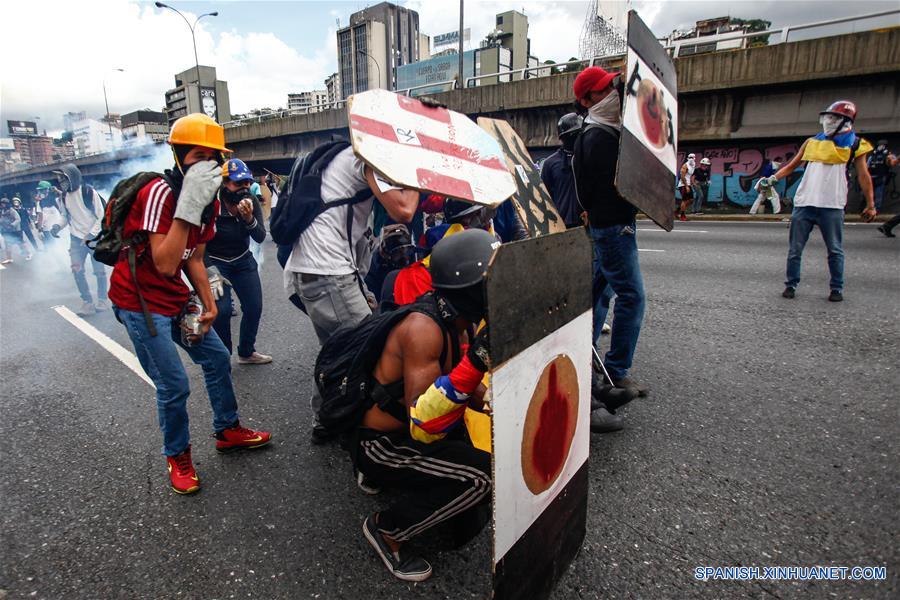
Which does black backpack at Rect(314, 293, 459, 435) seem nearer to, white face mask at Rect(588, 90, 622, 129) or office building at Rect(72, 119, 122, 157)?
white face mask at Rect(588, 90, 622, 129)

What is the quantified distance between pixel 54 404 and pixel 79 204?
143 inches

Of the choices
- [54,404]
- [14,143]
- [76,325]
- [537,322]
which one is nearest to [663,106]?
[537,322]

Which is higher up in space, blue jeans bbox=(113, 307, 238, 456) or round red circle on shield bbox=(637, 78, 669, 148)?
round red circle on shield bbox=(637, 78, 669, 148)

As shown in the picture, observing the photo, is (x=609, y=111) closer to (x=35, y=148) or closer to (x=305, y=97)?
(x=305, y=97)

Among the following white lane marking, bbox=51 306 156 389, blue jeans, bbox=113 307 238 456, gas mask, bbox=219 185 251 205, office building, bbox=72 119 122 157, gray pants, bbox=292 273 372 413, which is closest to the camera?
blue jeans, bbox=113 307 238 456

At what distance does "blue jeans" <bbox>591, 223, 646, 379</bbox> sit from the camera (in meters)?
2.89

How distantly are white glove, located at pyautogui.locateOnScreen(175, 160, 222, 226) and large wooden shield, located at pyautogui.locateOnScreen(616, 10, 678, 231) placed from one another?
1721mm

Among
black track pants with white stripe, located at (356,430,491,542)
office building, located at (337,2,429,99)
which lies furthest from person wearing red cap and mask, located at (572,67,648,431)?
office building, located at (337,2,429,99)

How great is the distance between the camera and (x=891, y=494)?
2.15 meters

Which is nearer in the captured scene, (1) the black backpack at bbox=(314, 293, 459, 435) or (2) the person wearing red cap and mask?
(1) the black backpack at bbox=(314, 293, 459, 435)

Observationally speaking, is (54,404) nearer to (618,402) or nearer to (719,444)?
(618,402)

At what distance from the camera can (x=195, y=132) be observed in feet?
7.20

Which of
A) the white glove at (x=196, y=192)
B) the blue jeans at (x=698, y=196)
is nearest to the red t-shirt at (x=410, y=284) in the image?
the white glove at (x=196, y=192)

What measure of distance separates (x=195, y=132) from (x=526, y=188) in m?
1.74
